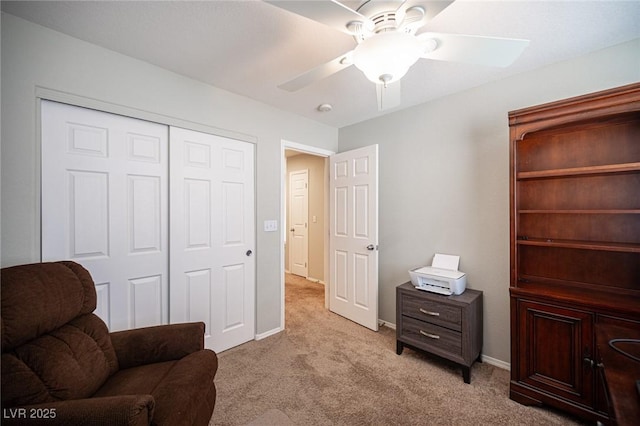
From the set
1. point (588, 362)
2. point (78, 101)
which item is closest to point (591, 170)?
point (588, 362)

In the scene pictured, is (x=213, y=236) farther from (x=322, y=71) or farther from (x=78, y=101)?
(x=322, y=71)

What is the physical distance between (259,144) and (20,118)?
5.42ft

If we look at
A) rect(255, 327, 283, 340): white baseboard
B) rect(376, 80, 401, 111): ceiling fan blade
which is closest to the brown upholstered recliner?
rect(255, 327, 283, 340): white baseboard

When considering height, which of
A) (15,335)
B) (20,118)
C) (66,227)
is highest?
(20,118)

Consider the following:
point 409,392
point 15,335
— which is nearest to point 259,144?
point 15,335

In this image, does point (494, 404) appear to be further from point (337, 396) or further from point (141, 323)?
point (141, 323)

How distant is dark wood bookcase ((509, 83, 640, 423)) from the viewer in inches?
61.2

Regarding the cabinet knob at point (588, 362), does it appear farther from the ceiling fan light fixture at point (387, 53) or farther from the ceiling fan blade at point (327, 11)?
the ceiling fan blade at point (327, 11)

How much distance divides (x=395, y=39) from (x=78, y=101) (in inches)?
79.7

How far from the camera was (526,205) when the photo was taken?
2.07 metres

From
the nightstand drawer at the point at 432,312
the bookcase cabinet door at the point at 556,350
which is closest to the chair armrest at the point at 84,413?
the nightstand drawer at the point at 432,312

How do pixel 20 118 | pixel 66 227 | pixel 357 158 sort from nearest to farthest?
pixel 20 118 < pixel 66 227 < pixel 357 158

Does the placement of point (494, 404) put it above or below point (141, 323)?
below

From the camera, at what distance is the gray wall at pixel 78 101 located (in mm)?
1512
